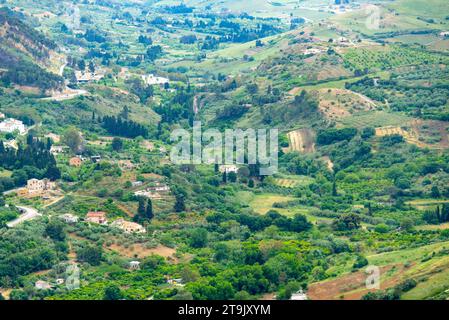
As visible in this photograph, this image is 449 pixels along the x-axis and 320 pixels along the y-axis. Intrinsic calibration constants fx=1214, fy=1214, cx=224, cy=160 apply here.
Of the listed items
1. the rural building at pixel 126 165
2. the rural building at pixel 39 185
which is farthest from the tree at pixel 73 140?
the rural building at pixel 39 185

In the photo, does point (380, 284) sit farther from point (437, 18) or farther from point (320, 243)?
point (437, 18)

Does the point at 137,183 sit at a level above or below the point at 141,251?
above

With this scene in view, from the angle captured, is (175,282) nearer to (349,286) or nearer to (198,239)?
(198,239)

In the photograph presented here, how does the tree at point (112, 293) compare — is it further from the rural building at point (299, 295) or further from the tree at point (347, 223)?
the tree at point (347, 223)

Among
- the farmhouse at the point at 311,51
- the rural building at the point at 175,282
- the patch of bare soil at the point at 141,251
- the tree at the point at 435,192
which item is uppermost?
the farmhouse at the point at 311,51

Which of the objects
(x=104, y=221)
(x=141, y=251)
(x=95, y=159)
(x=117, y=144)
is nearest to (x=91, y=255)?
(x=141, y=251)
